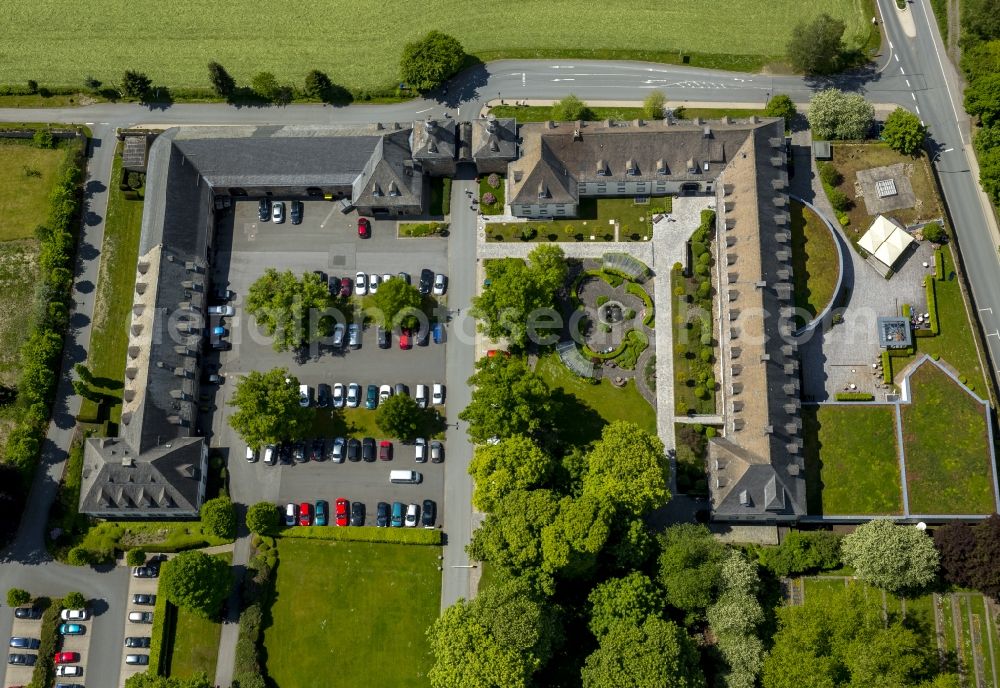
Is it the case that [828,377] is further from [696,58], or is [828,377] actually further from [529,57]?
[529,57]

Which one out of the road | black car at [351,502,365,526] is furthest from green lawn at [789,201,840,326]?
black car at [351,502,365,526]

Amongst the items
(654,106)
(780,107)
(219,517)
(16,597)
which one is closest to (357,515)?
(219,517)

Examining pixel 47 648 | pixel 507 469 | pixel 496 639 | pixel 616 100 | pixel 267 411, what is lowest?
pixel 47 648

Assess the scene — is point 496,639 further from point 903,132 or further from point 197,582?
point 903,132

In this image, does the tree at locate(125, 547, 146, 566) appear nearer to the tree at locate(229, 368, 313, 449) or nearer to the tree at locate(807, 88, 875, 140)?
the tree at locate(229, 368, 313, 449)

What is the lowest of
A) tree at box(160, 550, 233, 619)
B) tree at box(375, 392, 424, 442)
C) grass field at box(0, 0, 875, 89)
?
tree at box(160, 550, 233, 619)

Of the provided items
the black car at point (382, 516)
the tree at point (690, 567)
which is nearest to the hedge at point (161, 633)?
the black car at point (382, 516)

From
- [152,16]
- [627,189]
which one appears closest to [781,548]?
[627,189]
